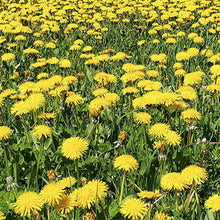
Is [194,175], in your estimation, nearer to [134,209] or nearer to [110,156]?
[134,209]

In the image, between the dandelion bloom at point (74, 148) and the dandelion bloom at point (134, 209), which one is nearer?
the dandelion bloom at point (134, 209)

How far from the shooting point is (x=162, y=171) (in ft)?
6.25

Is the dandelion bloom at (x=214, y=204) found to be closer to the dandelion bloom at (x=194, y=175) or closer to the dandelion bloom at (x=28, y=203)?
the dandelion bloom at (x=194, y=175)

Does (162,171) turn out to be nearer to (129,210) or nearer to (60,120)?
(129,210)

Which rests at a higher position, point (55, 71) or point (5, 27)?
point (5, 27)

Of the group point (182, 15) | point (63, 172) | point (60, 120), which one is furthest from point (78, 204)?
point (182, 15)

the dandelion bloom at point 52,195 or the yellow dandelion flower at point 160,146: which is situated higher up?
the dandelion bloom at point 52,195

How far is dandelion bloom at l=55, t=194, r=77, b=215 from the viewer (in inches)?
48.3

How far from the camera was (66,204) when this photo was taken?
4.08 ft

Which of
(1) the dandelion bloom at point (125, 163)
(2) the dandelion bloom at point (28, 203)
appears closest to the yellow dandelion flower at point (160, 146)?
(1) the dandelion bloom at point (125, 163)

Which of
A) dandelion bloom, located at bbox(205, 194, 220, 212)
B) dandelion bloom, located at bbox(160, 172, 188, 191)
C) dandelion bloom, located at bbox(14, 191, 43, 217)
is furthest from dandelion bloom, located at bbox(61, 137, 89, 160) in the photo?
dandelion bloom, located at bbox(205, 194, 220, 212)

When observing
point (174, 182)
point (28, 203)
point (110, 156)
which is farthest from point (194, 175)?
point (110, 156)

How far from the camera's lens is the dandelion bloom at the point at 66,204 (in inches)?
48.3

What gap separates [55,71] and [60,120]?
1.39m
